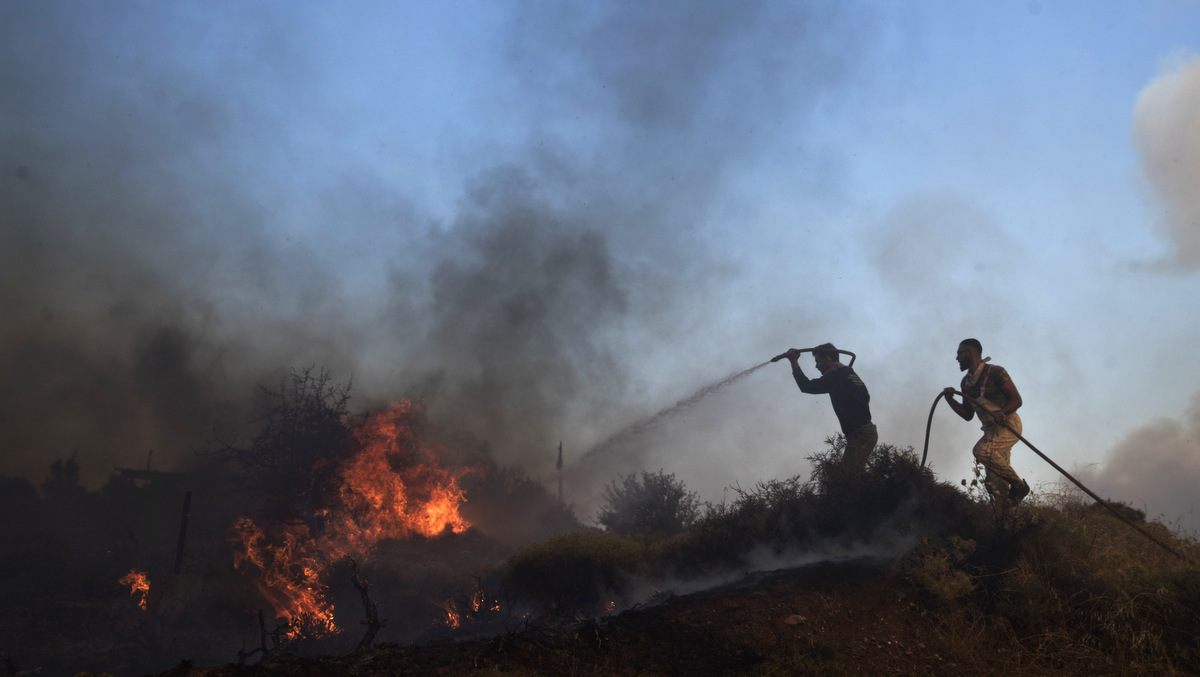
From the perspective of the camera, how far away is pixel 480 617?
12.0 metres

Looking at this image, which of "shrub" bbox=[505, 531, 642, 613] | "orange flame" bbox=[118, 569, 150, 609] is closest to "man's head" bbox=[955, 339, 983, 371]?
"shrub" bbox=[505, 531, 642, 613]

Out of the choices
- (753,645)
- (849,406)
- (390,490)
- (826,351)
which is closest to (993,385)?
(849,406)

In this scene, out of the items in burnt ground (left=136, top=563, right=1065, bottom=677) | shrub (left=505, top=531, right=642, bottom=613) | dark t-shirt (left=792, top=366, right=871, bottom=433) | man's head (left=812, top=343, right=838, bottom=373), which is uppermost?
man's head (left=812, top=343, right=838, bottom=373)

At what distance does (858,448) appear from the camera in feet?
34.5

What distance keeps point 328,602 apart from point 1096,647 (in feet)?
56.0

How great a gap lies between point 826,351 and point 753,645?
6.46 m

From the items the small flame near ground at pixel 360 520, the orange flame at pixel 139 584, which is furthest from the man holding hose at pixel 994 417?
the orange flame at pixel 139 584

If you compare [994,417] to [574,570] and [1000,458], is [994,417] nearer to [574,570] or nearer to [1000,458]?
[1000,458]

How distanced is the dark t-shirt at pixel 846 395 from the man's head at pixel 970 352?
1.81m

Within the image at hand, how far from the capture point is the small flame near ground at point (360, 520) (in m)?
16.3

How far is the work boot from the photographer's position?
8703 millimetres

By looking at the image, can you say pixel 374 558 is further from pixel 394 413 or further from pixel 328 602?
pixel 394 413

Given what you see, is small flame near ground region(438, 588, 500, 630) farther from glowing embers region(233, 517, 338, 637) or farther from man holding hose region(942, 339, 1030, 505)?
man holding hose region(942, 339, 1030, 505)

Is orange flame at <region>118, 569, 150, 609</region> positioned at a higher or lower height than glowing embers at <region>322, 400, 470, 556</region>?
lower
